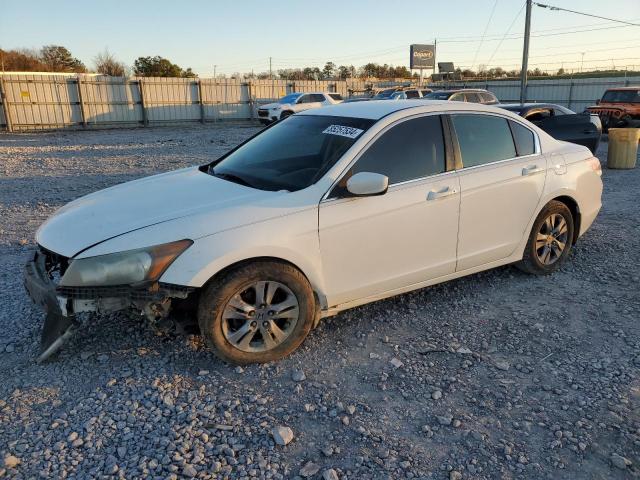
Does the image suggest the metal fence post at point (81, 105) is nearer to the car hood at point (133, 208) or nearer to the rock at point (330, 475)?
the car hood at point (133, 208)

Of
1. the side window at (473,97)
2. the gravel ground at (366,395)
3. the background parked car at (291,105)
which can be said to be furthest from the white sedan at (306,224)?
the background parked car at (291,105)

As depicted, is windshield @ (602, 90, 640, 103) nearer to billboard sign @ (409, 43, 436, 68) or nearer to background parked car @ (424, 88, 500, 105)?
background parked car @ (424, 88, 500, 105)

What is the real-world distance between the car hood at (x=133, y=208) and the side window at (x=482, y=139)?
1765 millimetres

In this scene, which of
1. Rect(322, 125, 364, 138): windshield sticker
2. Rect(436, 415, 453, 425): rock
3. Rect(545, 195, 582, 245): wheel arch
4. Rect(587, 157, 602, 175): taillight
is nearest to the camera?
Rect(436, 415, 453, 425): rock

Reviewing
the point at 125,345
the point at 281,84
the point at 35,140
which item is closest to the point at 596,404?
the point at 125,345

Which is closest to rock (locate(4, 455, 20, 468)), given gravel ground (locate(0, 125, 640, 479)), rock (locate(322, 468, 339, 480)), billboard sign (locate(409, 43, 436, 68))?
gravel ground (locate(0, 125, 640, 479))

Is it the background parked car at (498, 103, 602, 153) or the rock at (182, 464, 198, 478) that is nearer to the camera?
the rock at (182, 464, 198, 478)

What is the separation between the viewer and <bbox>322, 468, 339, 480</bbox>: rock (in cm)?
255

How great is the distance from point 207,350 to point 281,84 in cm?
3224

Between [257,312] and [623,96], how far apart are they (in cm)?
2006

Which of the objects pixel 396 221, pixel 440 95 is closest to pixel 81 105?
pixel 440 95

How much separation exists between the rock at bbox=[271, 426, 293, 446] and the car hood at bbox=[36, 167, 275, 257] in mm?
1414

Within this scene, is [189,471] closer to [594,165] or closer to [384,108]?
[384,108]

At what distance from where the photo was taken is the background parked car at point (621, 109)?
59.9ft
